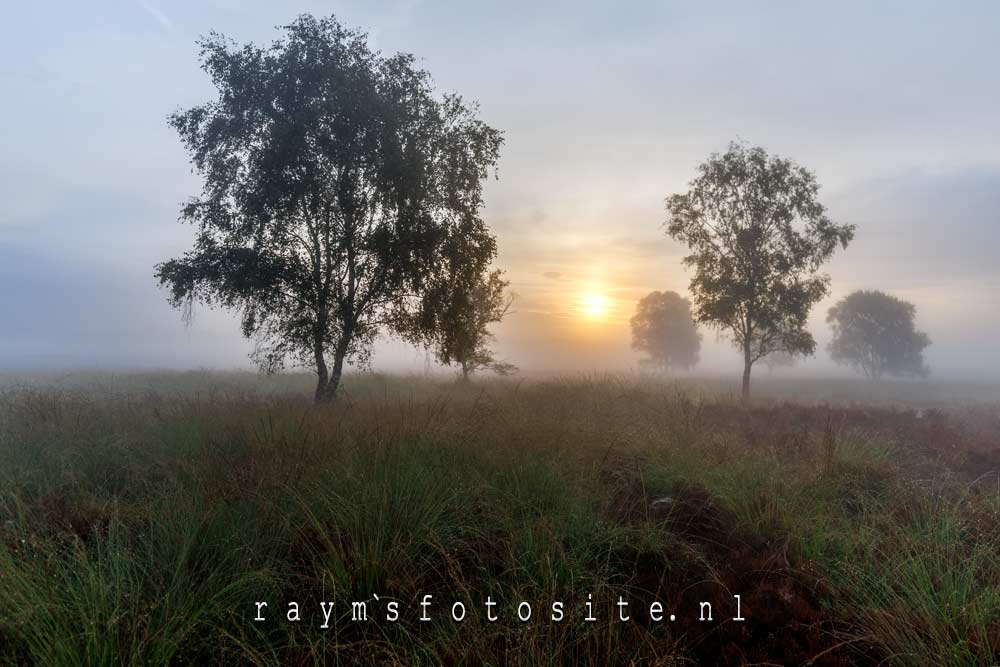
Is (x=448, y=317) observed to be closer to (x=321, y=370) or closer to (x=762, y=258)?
(x=321, y=370)

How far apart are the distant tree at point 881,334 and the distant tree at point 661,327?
19577 mm

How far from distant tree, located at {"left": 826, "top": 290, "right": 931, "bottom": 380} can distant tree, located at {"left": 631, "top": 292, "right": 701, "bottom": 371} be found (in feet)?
64.2

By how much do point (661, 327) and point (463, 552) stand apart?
6478cm

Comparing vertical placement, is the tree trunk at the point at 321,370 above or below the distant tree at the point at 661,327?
below

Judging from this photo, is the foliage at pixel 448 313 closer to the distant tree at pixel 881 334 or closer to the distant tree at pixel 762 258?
the distant tree at pixel 762 258

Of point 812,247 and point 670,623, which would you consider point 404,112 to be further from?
point 812,247

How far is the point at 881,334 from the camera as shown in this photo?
200ft

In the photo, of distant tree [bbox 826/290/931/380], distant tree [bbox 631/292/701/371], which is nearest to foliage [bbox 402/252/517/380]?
distant tree [bbox 631/292/701/371]

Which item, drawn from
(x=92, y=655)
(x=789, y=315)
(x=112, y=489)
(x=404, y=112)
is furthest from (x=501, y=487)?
(x=789, y=315)

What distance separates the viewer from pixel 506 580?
3.65 meters

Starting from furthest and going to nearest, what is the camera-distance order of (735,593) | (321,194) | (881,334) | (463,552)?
1. (881,334)
2. (321,194)
3. (463,552)
4. (735,593)

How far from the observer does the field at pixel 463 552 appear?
9.39ft

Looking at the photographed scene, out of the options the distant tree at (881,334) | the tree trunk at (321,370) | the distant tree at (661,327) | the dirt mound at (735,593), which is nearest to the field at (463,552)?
the dirt mound at (735,593)

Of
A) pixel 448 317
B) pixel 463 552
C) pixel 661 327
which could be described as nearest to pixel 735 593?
pixel 463 552
